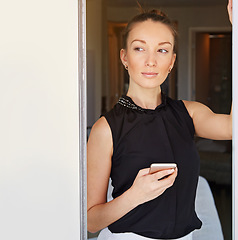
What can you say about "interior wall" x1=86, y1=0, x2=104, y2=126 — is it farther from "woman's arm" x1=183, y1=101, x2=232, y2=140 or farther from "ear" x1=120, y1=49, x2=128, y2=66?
"woman's arm" x1=183, y1=101, x2=232, y2=140

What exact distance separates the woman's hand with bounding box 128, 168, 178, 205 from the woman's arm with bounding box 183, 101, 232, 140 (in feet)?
0.47

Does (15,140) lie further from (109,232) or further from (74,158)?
(109,232)

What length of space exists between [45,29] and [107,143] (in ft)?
1.15

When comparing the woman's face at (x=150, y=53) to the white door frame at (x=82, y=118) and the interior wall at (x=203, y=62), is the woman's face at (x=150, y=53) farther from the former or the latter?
the interior wall at (x=203, y=62)

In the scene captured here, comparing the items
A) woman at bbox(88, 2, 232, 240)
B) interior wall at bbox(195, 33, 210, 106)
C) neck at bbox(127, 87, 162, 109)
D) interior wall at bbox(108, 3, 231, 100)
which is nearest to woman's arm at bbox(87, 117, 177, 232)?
woman at bbox(88, 2, 232, 240)

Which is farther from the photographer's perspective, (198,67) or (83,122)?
(198,67)

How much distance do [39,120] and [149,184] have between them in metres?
0.34

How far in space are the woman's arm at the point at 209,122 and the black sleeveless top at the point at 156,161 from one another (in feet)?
0.06

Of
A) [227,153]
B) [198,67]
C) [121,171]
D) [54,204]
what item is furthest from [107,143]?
[198,67]

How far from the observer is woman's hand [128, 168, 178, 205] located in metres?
0.99

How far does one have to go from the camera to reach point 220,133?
1.00m

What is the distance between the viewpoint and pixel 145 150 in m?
1.04

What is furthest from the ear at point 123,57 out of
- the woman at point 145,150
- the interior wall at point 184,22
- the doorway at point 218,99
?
the doorway at point 218,99

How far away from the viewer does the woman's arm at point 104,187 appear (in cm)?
100
